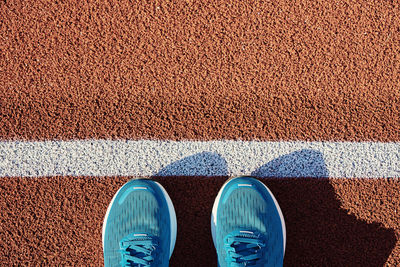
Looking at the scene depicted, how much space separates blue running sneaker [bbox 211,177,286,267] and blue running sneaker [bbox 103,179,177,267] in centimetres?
26

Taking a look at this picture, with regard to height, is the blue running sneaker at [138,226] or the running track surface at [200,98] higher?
the running track surface at [200,98]

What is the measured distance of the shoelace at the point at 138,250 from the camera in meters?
1.54

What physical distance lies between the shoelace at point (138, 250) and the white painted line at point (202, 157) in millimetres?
365

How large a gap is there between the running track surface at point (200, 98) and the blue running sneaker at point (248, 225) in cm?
8

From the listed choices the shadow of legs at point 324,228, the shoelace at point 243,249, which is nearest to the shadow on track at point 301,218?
the shadow of legs at point 324,228

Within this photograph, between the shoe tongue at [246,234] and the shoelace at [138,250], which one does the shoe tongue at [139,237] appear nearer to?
the shoelace at [138,250]

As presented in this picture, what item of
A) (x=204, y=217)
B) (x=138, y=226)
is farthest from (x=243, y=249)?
(x=138, y=226)

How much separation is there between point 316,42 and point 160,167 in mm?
1086

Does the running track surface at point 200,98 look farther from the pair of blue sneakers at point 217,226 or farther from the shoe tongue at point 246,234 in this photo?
the shoe tongue at point 246,234

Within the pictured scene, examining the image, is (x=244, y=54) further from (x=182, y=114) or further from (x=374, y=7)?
(x=374, y=7)

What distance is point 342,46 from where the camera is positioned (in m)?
1.62

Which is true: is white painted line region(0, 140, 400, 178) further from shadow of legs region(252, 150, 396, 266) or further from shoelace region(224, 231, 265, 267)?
shoelace region(224, 231, 265, 267)

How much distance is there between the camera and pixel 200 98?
63.3 inches

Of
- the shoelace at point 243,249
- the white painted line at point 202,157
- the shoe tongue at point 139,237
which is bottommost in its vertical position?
the shoelace at point 243,249
